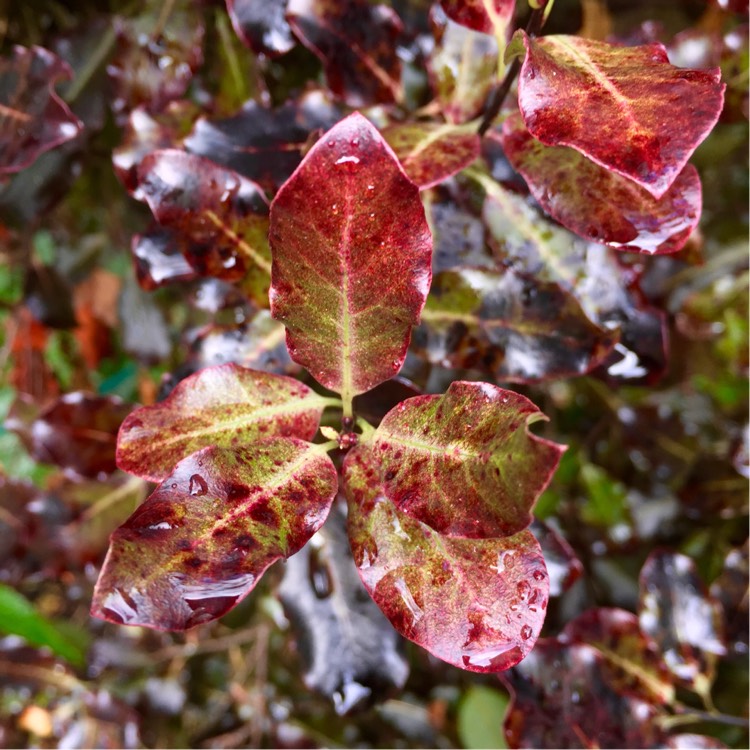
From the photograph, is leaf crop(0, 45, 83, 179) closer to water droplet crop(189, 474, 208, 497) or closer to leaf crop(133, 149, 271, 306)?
leaf crop(133, 149, 271, 306)

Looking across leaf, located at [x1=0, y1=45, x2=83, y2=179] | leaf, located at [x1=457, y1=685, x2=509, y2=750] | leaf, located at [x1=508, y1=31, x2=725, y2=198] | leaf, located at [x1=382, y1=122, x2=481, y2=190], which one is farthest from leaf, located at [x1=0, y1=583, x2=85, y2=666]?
leaf, located at [x1=508, y1=31, x2=725, y2=198]

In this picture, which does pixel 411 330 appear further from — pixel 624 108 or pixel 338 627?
pixel 338 627

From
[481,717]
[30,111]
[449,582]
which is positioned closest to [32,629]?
[481,717]

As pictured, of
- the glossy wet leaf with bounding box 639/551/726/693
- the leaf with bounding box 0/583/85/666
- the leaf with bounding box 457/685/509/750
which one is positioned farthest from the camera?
the leaf with bounding box 0/583/85/666

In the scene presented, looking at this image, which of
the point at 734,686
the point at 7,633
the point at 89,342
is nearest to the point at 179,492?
the point at 734,686

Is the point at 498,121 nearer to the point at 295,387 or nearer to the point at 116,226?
the point at 295,387

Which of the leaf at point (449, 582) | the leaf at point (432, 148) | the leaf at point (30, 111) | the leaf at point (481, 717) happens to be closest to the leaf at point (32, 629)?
the leaf at point (481, 717)

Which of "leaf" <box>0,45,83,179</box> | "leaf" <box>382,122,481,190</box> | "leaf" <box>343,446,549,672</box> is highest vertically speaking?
"leaf" <box>0,45,83,179</box>

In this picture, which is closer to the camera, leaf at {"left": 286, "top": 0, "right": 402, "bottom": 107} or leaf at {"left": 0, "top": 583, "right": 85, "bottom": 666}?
leaf at {"left": 286, "top": 0, "right": 402, "bottom": 107}
